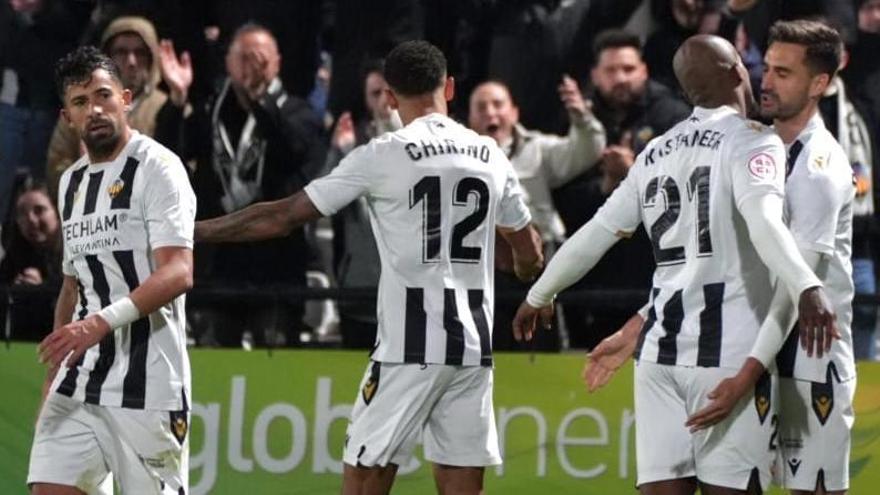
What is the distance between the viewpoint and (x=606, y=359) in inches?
273

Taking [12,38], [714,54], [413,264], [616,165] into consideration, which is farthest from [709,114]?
[12,38]

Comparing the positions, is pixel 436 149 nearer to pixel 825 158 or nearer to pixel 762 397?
pixel 825 158

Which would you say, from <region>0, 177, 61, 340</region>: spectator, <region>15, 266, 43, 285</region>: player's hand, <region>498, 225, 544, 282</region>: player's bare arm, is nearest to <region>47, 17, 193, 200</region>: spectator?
<region>0, 177, 61, 340</region>: spectator

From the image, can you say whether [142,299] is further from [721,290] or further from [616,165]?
[616,165]

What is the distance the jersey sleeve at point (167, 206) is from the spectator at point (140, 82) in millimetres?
2922

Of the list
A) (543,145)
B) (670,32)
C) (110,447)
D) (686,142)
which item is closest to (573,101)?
(543,145)

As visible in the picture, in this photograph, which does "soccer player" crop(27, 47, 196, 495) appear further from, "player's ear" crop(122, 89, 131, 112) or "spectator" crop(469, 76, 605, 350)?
"spectator" crop(469, 76, 605, 350)

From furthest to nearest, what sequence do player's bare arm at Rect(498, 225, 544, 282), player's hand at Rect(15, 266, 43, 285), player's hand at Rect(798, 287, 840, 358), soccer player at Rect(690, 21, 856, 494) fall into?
player's hand at Rect(15, 266, 43, 285), player's bare arm at Rect(498, 225, 544, 282), soccer player at Rect(690, 21, 856, 494), player's hand at Rect(798, 287, 840, 358)

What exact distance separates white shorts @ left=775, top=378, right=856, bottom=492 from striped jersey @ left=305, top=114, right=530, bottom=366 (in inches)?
44.0

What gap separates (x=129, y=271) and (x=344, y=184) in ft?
2.78

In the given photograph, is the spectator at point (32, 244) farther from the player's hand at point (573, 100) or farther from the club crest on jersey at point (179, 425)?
the club crest on jersey at point (179, 425)

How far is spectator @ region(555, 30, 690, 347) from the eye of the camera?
9133mm

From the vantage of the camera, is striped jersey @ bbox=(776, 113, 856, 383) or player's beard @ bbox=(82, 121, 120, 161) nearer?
striped jersey @ bbox=(776, 113, 856, 383)

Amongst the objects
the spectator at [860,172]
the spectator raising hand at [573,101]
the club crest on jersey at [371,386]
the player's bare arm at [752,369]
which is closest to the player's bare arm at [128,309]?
the club crest on jersey at [371,386]
